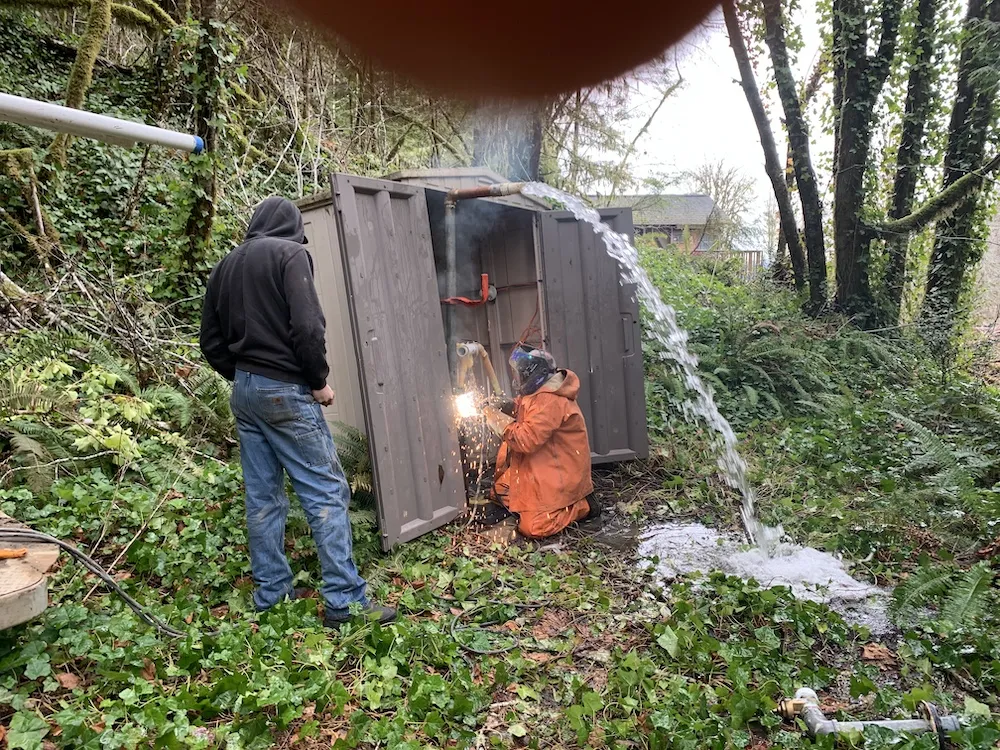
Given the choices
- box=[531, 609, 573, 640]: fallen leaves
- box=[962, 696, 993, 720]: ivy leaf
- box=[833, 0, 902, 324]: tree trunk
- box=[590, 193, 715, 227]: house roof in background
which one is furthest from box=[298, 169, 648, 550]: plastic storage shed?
box=[590, 193, 715, 227]: house roof in background

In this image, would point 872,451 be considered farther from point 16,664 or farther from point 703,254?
point 703,254

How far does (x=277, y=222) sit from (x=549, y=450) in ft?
8.45

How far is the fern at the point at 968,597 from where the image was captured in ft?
9.93

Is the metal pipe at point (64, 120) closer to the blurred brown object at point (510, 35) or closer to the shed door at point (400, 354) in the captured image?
the blurred brown object at point (510, 35)

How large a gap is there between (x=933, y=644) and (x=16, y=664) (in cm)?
406

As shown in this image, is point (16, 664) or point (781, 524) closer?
point (16, 664)

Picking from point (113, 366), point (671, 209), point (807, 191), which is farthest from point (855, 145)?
point (671, 209)

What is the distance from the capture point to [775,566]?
160 inches

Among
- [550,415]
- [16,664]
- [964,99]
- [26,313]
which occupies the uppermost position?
[964,99]

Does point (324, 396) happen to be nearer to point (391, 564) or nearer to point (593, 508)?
point (391, 564)

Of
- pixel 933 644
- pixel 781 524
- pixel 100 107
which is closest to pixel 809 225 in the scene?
pixel 781 524

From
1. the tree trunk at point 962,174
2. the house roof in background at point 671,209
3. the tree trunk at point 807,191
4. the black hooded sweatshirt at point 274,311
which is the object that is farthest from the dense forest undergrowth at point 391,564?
the house roof in background at point 671,209

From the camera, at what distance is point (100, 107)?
7559 mm

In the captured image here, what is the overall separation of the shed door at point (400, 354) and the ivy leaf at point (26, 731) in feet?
6.45
